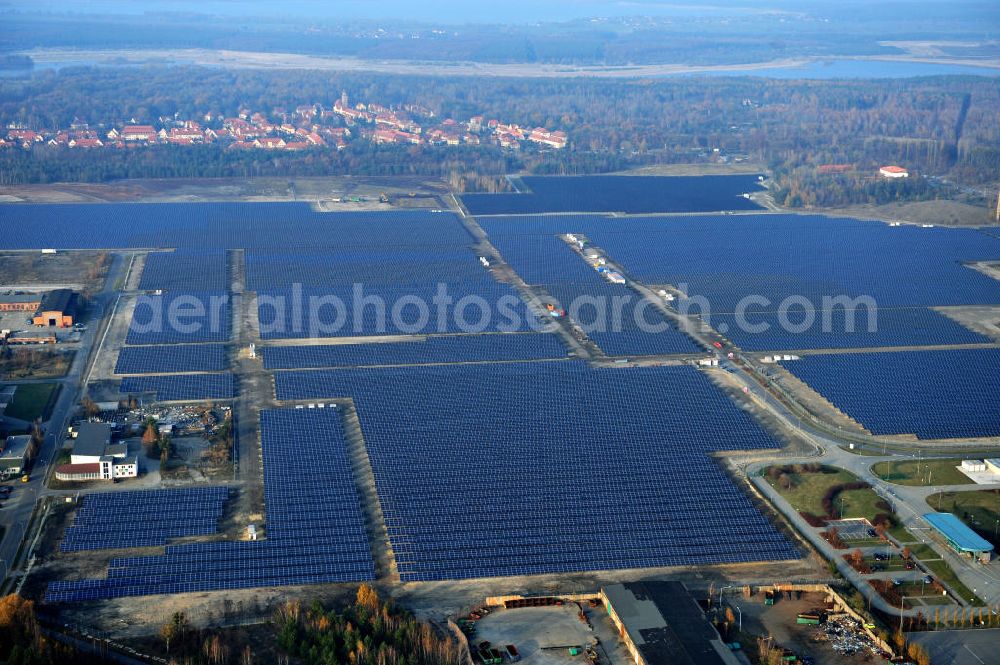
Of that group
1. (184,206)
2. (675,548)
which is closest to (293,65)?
(184,206)

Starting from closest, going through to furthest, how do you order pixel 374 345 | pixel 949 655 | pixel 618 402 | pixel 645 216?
pixel 949 655 → pixel 618 402 → pixel 374 345 → pixel 645 216

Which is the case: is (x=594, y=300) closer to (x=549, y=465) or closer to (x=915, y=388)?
(x=915, y=388)

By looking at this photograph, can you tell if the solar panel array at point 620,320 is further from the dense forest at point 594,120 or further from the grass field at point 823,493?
the dense forest at point 594,120

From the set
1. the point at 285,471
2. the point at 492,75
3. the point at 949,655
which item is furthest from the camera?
the point at 492,75

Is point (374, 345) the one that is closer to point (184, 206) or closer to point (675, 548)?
point (675, 548)

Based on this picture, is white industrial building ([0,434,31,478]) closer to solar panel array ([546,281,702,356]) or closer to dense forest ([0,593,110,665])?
dense forest ([0,593,110,665])

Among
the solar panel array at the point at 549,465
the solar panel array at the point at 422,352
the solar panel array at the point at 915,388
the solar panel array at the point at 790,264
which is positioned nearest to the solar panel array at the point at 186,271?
the solar panel array at the point at 422,352

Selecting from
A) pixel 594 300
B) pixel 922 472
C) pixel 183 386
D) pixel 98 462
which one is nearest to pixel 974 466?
pixel 922 472
